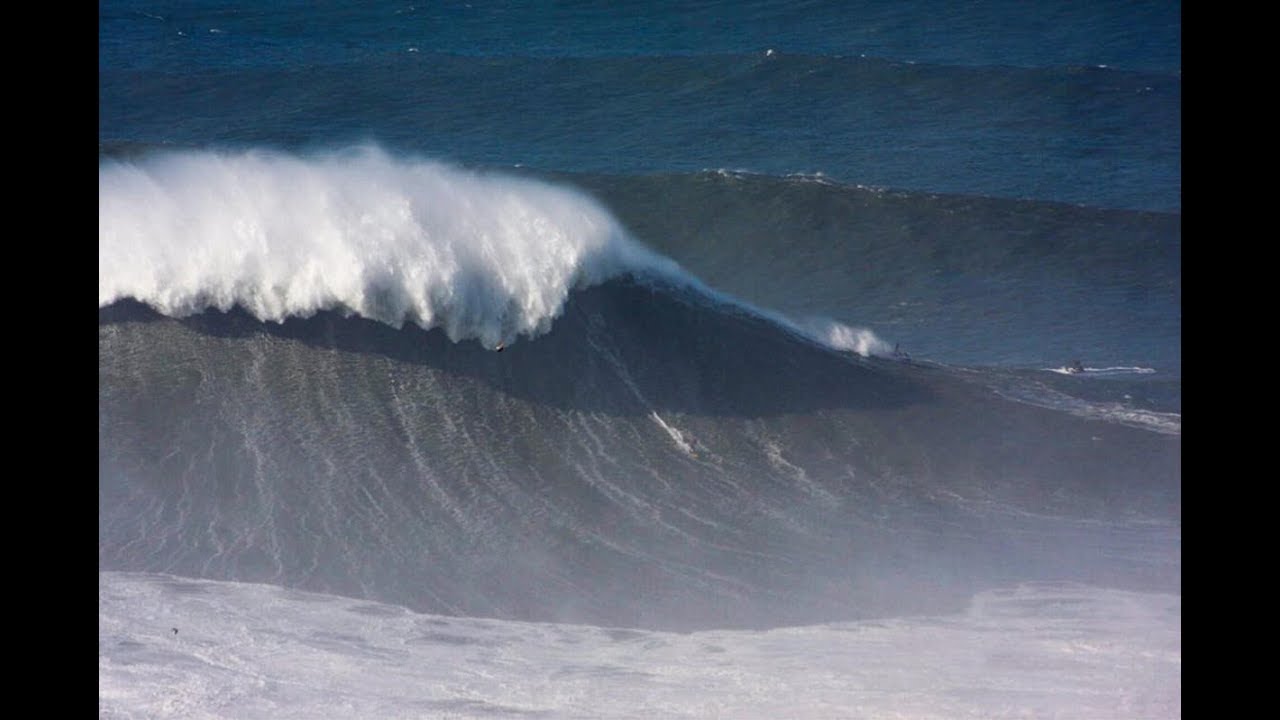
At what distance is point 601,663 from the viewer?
6496 mm

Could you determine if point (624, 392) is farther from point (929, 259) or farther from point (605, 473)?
point (929, 259)

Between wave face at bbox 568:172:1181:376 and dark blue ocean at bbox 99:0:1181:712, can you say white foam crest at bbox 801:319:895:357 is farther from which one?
wave face at bbox 568:172:1181:376

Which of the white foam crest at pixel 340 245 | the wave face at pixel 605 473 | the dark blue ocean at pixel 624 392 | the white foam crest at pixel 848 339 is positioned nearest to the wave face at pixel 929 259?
the dark blue ocean at pixel 624 392

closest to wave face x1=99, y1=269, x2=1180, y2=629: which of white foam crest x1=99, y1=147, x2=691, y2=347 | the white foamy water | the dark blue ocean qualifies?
the dark blue ocean

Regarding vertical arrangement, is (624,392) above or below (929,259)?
below

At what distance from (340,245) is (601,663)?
15.7 ft

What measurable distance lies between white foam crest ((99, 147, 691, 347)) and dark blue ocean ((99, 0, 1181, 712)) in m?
0.03

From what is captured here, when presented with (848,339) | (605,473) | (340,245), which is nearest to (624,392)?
(605,473)

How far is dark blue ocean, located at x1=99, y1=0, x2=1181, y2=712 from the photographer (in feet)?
25.7

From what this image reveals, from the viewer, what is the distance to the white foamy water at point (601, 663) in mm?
5863

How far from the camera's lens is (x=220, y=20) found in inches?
1124

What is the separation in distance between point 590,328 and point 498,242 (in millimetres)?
1041

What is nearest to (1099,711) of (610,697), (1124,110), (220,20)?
(610,697)
